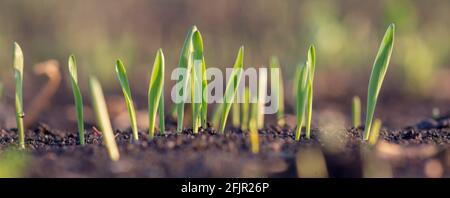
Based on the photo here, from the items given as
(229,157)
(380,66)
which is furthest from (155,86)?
(380,66)

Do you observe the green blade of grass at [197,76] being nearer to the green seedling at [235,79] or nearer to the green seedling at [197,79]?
the green seedling at [197,79]

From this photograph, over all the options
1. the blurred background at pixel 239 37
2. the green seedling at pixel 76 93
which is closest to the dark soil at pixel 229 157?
the green seedling at pixel 76 93

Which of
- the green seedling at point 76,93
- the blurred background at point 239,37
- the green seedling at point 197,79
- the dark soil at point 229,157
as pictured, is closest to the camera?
the dark soil at point 229,157

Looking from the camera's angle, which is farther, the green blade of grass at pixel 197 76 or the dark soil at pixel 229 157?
the green blade of grass at pixel 197 76

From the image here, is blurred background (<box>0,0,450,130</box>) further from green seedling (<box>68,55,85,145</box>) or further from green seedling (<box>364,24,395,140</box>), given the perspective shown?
green seedling (<box>364,24,395,140</box>)

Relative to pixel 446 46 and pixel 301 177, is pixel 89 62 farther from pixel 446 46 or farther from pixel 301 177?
pixel 301 177

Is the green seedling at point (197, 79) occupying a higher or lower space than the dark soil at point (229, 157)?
higher

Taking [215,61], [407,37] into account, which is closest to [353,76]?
[407,37]
